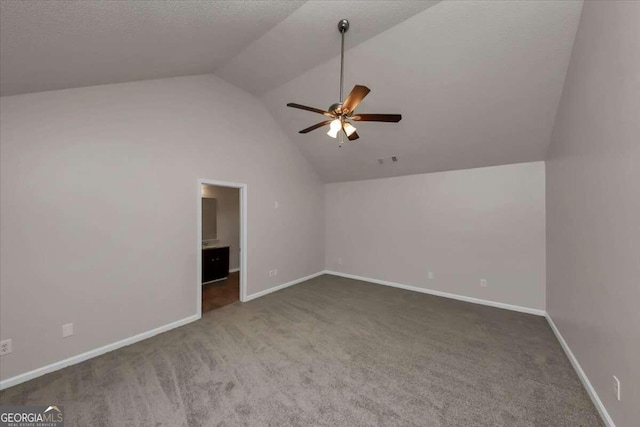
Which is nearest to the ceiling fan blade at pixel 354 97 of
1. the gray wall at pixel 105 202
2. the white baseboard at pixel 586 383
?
the gray wall at pixel 105 202

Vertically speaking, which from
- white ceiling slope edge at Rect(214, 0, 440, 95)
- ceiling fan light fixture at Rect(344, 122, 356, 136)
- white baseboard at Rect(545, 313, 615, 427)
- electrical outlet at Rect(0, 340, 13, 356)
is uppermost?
white ceiling slope edge at Rect(214, 0, 440, 95)

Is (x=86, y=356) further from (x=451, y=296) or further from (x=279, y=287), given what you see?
(x=451, y=296)

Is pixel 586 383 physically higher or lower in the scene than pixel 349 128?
lower

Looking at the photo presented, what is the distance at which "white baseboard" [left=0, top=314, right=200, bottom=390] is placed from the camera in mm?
2025

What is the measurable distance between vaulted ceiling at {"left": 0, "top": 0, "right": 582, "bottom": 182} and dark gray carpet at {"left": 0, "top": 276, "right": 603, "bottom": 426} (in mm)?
2494

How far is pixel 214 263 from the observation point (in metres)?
5.22

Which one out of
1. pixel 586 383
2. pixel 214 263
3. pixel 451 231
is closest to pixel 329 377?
pixel 586 383

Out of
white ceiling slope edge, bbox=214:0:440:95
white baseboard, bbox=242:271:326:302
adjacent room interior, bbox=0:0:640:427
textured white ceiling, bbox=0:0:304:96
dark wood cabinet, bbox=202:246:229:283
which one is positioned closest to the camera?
textured white ceiling, bbox=0:0:304:96

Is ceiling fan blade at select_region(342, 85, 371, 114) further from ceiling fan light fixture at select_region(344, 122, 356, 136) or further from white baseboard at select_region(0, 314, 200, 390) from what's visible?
white baseboard at select_region(0, 314, 200, 390)

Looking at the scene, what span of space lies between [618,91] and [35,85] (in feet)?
14.1

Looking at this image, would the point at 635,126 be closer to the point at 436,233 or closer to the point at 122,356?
the point at 436,233

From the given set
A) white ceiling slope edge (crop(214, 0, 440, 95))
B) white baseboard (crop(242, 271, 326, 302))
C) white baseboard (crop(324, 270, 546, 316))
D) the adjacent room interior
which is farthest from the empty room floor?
white ceiling slope edge (crop(214, 0, 440, 95))

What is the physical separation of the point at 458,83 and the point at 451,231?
251cm

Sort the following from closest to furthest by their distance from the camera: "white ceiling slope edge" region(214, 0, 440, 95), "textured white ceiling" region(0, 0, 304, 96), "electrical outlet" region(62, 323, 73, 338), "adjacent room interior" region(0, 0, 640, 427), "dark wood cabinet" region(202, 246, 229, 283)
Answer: "textured white ceiling" region(0, 0, 304, 96) → "adjacent room interior" region(0, 0, 640, 427) → "white ceiling slope edge" region(214, 0, 440, 95) → "electrical outlet" region(62, 323, 73, 338) → "dark wood cabinet" region(202, 246, 229, 283)
